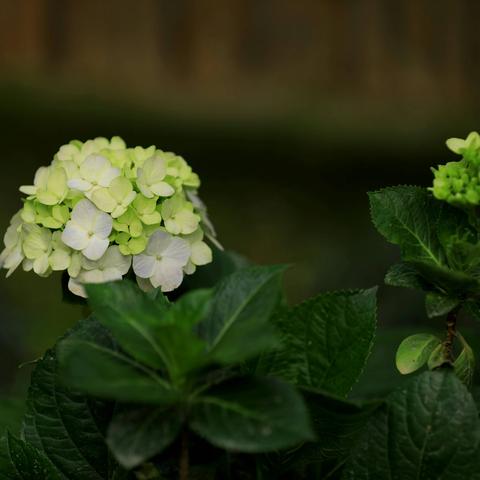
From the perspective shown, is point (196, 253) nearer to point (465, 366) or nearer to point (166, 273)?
point (166, 273)

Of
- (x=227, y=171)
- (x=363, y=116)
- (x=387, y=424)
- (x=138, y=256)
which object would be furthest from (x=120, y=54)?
(x=387, y=424)

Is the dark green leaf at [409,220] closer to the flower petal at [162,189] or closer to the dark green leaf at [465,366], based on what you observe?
the dark green leaf at [465,366]

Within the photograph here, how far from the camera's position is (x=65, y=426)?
2.29 ft

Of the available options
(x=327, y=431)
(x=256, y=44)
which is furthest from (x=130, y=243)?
(x=256, y=44)

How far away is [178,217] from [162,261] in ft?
0.14

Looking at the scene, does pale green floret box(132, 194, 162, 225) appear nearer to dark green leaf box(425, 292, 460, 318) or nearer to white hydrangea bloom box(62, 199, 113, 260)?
white hydrangea bloom box(62, 199, 113, 260)

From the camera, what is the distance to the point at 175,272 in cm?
80

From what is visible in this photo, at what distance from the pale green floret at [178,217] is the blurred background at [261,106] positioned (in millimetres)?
1780

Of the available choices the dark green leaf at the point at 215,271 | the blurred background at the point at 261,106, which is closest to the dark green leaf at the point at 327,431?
the dark green leaf at the point at 215,271

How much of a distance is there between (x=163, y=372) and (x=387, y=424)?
146 millimetres

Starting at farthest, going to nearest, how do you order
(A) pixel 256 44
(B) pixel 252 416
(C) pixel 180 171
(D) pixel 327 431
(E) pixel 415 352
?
(A) pixel 256 44, (C) pixel 180 171, (E) pixel 415 352, (D) pixel 327 431, (B) pixel 252 416

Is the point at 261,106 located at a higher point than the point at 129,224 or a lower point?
lower

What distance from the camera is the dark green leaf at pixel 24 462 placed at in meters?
0.67

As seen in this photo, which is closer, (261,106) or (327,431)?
(327,431)
